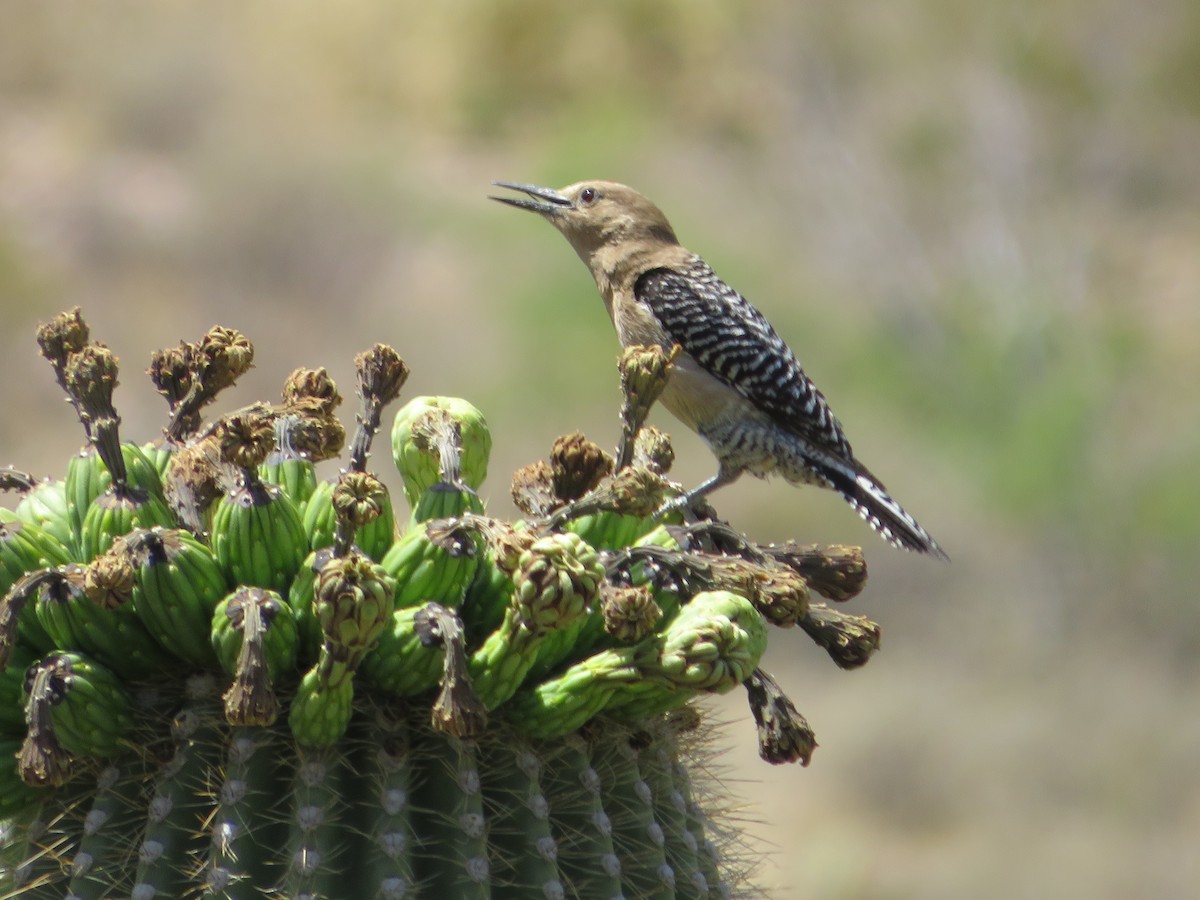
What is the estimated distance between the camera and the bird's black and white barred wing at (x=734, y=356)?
509 centimetres

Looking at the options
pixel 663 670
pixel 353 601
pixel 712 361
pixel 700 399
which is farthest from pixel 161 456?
pixel 712 361

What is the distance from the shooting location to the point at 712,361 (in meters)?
5.13

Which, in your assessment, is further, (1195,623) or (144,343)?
(144,343)

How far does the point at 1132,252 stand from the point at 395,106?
12.1 meters

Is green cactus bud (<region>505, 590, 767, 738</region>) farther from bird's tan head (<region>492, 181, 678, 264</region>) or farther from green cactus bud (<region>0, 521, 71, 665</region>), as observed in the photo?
bird's tan head (<region>492, 181, 678, 264</region>)

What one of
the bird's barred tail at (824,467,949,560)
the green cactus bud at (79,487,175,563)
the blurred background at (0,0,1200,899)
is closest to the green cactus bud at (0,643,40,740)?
the green cactus bud at (79,487,175,563)

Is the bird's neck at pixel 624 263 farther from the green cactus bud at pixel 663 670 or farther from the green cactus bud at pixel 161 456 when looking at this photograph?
the green cactus bud at pixel 663 670

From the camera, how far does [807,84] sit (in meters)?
22.9

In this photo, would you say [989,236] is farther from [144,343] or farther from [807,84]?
[144,343]

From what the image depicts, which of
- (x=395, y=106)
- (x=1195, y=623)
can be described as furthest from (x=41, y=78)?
(x=1195, y=623)

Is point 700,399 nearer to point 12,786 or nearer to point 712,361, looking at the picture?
point 712,361

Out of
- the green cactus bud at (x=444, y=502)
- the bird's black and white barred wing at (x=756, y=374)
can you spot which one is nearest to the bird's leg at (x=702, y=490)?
the bird's black and white barred wing at (x=756, y=374)

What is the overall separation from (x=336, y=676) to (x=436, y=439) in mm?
504

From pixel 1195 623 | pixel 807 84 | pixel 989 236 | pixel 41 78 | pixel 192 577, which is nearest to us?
pixel 192 577
